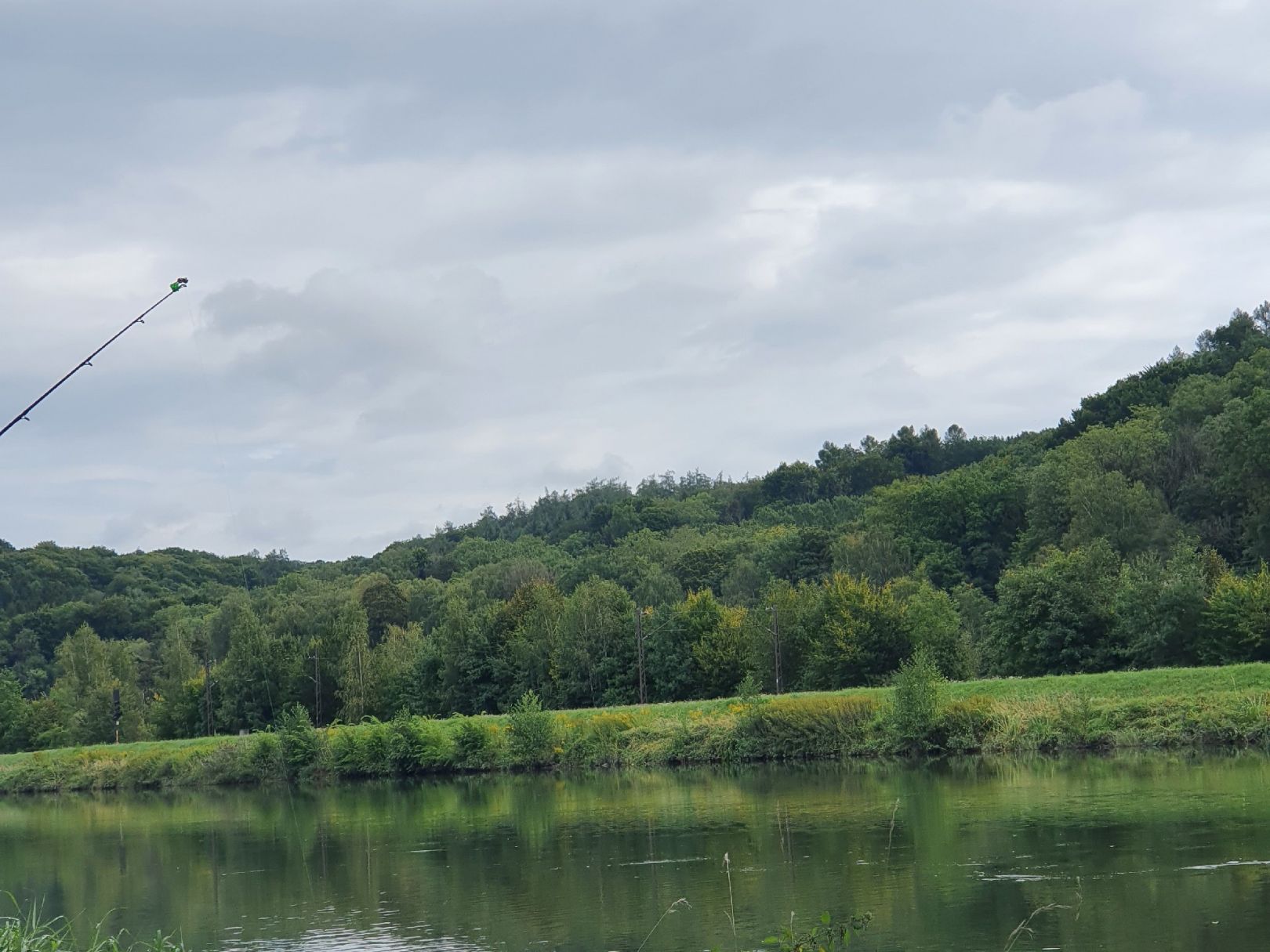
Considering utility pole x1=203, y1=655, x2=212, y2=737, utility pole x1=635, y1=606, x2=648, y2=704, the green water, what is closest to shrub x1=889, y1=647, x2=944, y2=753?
the green water

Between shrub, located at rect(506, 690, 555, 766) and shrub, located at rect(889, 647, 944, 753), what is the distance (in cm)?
1671

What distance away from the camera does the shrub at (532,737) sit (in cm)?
6066

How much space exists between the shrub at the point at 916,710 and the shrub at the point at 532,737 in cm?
1671

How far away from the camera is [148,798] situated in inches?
2608

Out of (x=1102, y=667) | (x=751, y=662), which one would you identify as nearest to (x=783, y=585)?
(x=751, y=662)

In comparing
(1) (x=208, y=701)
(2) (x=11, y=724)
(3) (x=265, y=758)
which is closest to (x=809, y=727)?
(3) (x=265, y=758)

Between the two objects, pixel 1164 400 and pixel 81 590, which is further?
pixel 81 590

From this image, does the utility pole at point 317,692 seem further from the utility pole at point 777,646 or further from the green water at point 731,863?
the green water at point 731,863

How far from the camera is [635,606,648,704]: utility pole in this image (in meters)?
74.0

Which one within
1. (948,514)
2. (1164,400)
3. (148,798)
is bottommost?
(148,798)

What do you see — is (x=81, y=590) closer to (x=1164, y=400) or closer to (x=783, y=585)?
(x=783, y=585)

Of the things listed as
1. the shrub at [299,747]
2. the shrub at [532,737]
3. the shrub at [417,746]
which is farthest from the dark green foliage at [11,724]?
the shrub at [532,737]

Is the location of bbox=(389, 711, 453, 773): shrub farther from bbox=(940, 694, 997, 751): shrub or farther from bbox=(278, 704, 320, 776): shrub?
bbox=(940, 694, 997, 751): shrub

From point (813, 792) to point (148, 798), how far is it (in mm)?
38977
